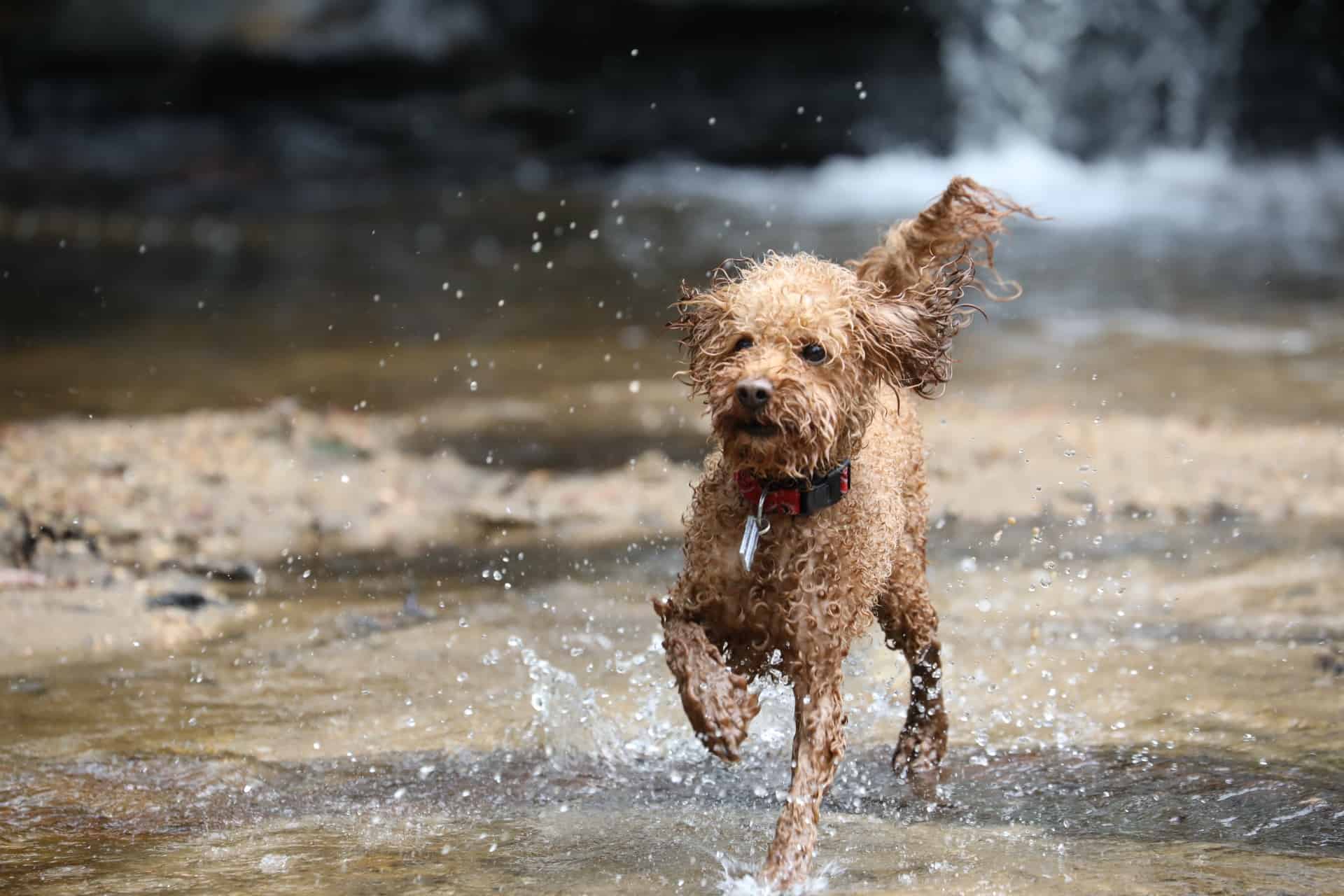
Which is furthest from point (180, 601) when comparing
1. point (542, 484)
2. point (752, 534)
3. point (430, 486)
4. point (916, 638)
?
point (752, 534)

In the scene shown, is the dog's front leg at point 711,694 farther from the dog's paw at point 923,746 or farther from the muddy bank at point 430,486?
the muddy bank at point 430,486

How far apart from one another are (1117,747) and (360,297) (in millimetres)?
9488

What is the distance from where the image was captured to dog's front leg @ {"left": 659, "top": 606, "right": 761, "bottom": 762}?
365cm

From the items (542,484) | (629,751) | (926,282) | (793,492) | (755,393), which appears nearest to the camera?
(755,393)

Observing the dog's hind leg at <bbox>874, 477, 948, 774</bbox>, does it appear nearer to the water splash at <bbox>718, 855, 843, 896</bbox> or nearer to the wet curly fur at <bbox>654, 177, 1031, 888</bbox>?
the wet curly fur at <bbox>654, 177, 1031, 888</bbox>

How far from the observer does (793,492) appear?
3.69 metres

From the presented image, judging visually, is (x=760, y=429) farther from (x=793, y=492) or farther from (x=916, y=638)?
(x=916, y=638)

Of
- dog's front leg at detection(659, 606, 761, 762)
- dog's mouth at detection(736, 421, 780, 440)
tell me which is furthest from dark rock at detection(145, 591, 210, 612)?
dog's mouth at detection(736, 421, 780, 440)

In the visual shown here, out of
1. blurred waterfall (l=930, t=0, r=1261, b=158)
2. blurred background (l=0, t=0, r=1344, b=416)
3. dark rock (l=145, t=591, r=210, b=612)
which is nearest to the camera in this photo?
dark rock (l=145, t=591, r=210, b=612)

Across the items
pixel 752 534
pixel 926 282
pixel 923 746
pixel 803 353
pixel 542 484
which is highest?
pixel 926 282

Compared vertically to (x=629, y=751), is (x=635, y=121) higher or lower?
higher

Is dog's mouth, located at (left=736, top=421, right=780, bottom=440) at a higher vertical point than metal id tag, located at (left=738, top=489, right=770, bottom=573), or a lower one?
higher

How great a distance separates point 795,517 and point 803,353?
1.42 feet

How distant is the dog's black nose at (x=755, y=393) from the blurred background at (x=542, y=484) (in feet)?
3.74
